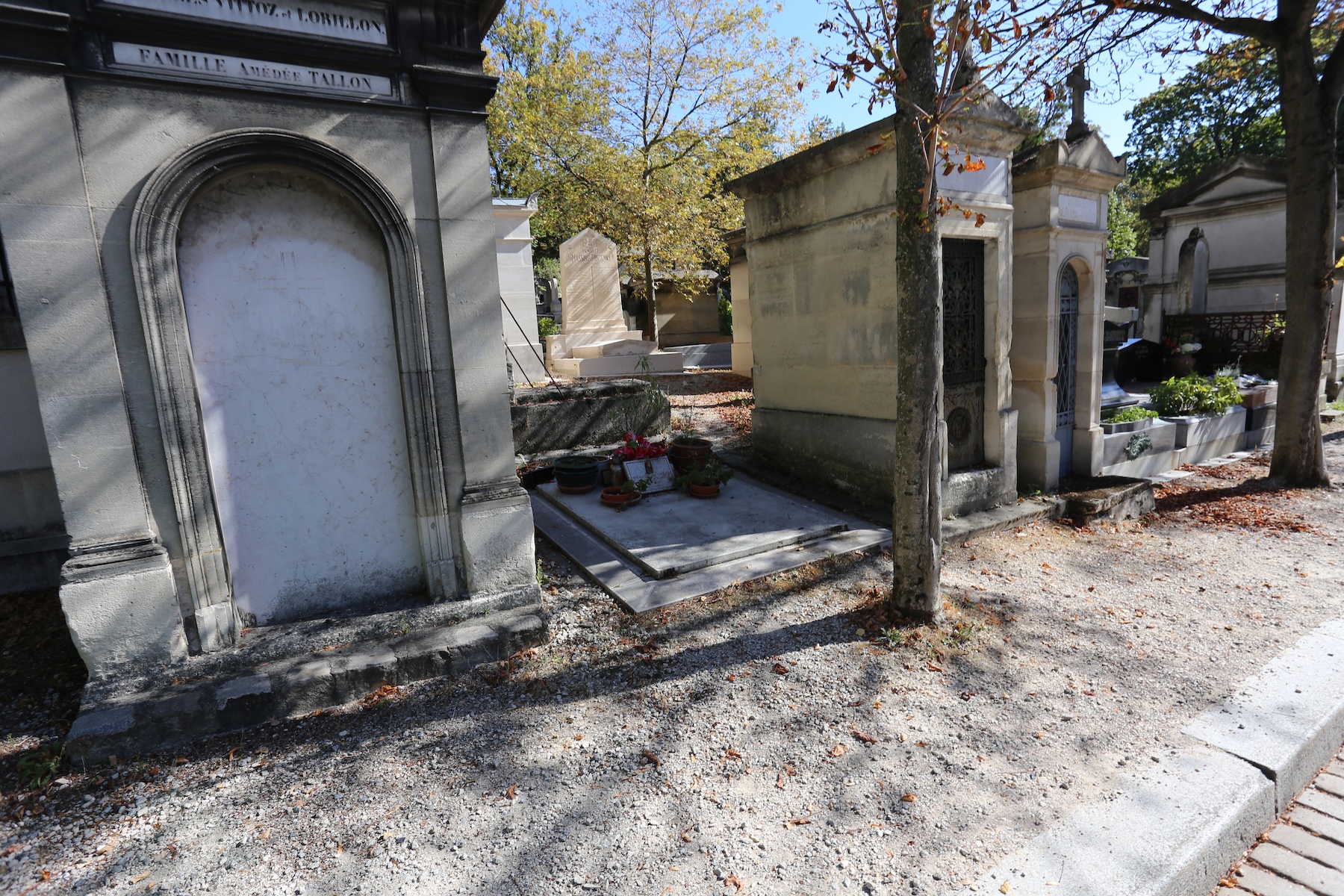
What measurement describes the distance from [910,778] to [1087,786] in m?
0.76

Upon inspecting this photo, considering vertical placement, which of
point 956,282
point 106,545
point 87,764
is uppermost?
point 956,282

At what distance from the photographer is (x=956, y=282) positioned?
21.1ft

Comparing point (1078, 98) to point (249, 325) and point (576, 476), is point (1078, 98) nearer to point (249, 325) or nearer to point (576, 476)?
point (576, 476)

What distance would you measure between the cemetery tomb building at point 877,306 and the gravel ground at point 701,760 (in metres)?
2.08

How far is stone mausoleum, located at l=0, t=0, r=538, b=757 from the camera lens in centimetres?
340

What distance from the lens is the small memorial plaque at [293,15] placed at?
348 cm

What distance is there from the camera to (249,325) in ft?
13.0

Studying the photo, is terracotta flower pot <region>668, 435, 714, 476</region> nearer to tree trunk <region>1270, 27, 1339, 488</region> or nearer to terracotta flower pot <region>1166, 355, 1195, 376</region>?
tree trunk <region>1270, 27, 1339, 488</region>

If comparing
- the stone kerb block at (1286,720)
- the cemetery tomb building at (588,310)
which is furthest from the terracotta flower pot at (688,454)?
the cemetery tomb building at (588,310)

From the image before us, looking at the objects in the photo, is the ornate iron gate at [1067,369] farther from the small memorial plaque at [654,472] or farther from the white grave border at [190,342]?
the white grave border at [190,342]

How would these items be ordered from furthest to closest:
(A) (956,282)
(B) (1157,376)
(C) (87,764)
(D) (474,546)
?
(B) (1157,376)
(A) (956,282)
(D) (474,546)
(C) (87,764)

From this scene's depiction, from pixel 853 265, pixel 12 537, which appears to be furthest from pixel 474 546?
pixel 853 265

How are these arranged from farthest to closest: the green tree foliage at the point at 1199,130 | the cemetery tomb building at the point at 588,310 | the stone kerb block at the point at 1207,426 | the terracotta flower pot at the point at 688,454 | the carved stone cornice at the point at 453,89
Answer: the green tree foliage at the point at 1199,130
the cemetery tomb building at the point at 588,310
the stone kerb block at the point at 1207,426
the terracotta flower pot at the point at 688,454
the carved stone cornice at the point at 453,89

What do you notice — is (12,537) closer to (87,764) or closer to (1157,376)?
(87,764)
